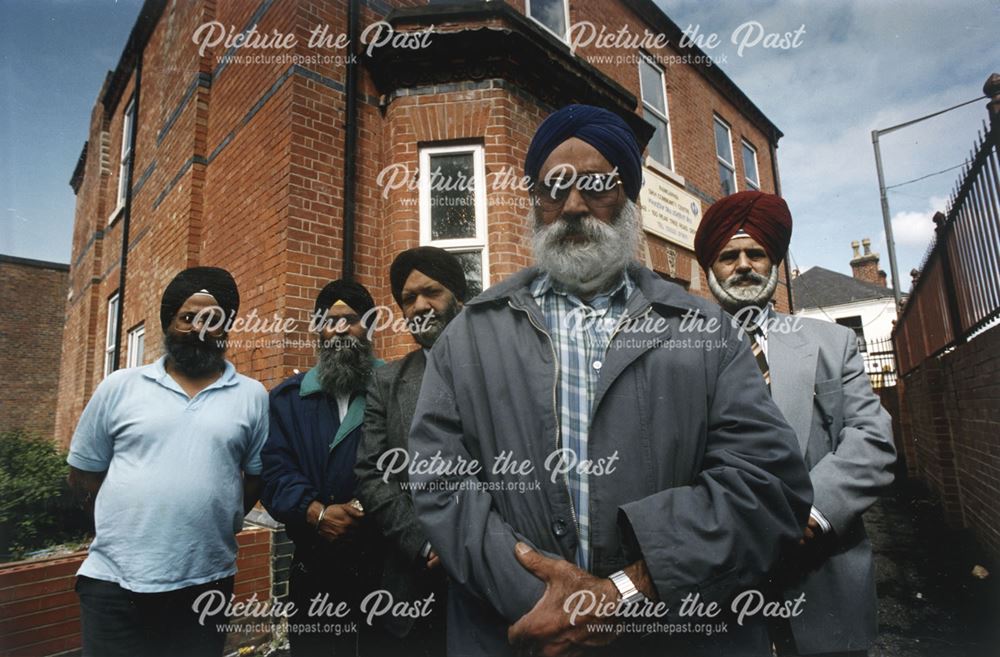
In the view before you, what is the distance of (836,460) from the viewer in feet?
5.53

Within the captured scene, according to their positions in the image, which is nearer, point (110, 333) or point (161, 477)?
point (161, 477)

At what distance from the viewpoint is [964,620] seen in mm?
3328

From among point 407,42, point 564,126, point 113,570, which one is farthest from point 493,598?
point 407,42

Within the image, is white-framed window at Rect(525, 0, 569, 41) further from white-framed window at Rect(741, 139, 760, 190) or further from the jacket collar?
white-framed window at Rect(741, 139, 760, 190)

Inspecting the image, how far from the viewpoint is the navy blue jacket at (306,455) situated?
A: 2121mm

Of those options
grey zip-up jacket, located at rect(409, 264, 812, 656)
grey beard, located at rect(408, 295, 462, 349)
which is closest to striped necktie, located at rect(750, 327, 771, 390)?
grey zip-up jacket, located at rect(409, 264, 812, 656)

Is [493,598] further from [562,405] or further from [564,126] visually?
[564,126]

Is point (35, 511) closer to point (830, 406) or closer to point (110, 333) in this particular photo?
point (830, 406)

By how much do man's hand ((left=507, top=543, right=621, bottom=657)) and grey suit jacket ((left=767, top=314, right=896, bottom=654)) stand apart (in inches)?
35.6

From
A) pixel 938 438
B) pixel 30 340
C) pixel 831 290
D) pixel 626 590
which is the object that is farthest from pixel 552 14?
pixel 831 290

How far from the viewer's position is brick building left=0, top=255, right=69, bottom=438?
16328mm

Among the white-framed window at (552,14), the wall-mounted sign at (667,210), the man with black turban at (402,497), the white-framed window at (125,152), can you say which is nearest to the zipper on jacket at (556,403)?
the man with black turban at (402,497)

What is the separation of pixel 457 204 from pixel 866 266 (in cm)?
3505

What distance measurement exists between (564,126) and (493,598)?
4.67ft
